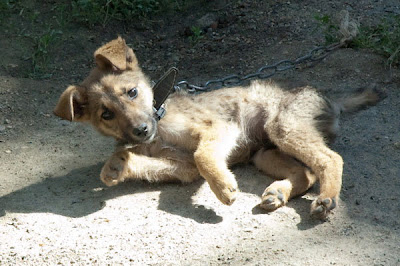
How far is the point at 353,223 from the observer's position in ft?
12.8

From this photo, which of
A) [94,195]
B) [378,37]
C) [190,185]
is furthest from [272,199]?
[378,37]

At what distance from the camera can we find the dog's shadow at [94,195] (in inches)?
165

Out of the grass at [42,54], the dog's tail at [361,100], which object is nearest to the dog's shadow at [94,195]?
the dog's tail at [361,100]

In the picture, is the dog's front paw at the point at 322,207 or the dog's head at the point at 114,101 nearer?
the dog's front paw at the point at 322,207

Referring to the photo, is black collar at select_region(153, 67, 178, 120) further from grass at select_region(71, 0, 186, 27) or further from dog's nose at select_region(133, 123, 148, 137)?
grass at select_region(71, 0, 186, 27)

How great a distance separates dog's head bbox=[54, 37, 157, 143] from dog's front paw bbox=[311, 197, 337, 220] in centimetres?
152

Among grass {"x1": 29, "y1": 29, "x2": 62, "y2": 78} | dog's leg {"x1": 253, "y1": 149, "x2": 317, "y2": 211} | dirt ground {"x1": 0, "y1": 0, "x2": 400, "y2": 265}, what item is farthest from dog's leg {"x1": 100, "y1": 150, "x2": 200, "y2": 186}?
grass {"x1": 29, "y1": 29, "x2": 62, "y2": 78}

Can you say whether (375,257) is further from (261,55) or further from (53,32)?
(53,32)

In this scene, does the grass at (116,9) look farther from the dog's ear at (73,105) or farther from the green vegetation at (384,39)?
the dog's ear at (73,105)

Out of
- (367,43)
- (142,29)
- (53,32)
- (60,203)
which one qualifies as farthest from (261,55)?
(60,203)

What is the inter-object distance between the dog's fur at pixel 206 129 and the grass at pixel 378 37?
1.41m

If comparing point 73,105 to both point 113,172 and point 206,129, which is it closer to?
point 113,172

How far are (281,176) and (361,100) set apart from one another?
1.23 meters

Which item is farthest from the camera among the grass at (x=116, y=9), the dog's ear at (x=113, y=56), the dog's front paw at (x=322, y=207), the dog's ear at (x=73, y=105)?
the grass at (x=116, y=9)
